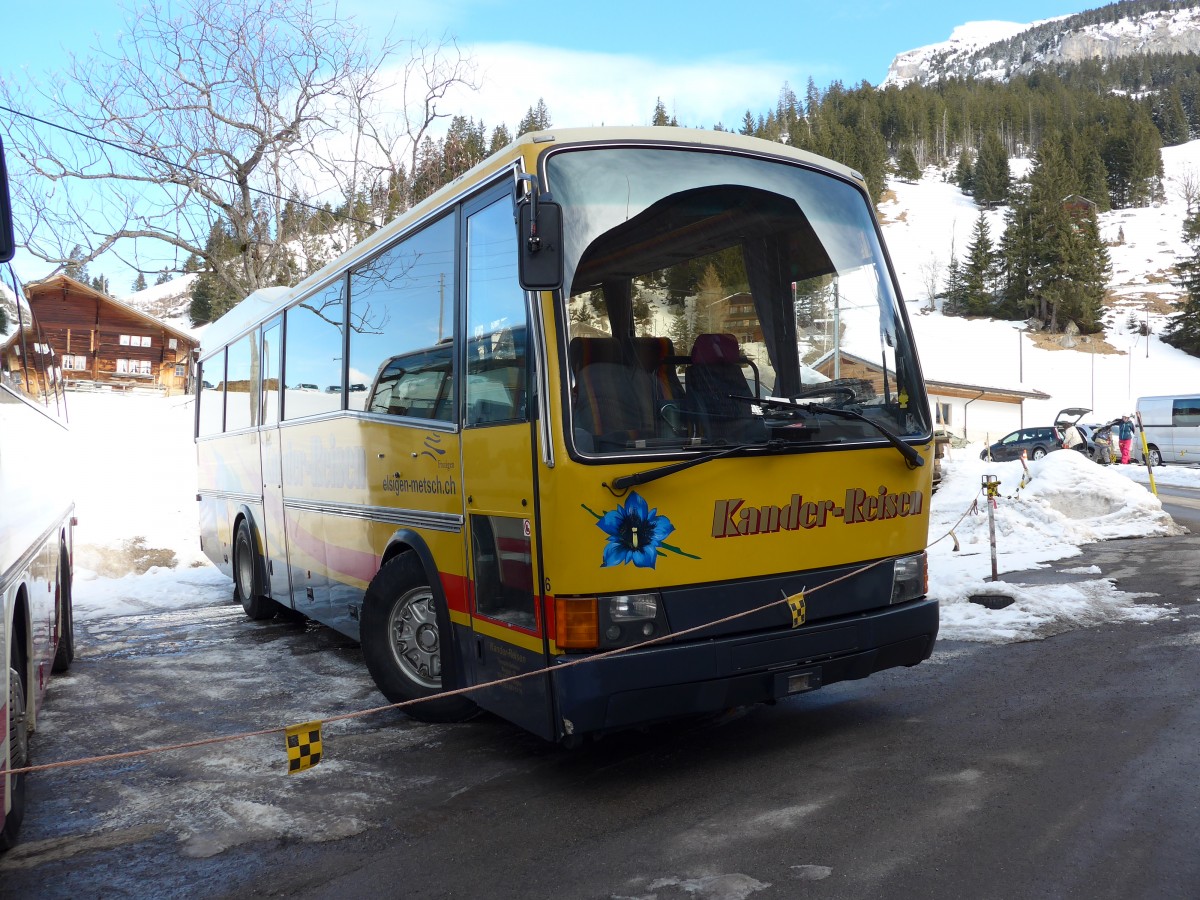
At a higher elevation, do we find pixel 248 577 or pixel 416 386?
pixel 416 386

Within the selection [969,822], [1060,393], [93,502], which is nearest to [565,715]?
[969,822]

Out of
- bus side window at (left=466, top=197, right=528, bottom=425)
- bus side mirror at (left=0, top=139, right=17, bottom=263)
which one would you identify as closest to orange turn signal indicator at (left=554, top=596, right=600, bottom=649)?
bus side window at (left=466, top=197, right=528, bottom=425)

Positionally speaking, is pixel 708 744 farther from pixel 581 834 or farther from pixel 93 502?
pixel 93 502

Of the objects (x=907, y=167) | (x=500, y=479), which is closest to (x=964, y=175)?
(x=907, y=167)

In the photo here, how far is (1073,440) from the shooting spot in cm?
3831

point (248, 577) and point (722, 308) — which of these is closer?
point (722, 308)

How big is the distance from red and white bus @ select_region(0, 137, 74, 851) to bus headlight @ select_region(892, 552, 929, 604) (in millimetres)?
4154

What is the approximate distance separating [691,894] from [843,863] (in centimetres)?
61

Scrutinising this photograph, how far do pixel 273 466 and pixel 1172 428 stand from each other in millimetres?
37283

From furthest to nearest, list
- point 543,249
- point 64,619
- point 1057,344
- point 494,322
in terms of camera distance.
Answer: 1. point 1057,344
2. point 64,619
3. point 494,322
4. point 543,249

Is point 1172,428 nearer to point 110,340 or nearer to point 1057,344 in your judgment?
point 110,340

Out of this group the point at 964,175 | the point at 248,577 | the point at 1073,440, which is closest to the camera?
the point at 248,577

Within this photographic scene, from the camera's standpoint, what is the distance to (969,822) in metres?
4.13

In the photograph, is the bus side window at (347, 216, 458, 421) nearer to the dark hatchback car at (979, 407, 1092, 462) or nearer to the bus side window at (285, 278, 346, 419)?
the bus side window at (285, 278, 346, 419)
